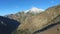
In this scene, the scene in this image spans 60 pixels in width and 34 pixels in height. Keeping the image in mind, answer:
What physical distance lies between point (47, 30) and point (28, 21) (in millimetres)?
29095

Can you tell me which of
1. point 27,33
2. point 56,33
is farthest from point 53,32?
point 27,33

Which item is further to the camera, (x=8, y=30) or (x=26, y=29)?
(x=8, y=30)

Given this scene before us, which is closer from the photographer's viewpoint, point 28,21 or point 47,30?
point 47,30

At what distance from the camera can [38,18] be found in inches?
2462

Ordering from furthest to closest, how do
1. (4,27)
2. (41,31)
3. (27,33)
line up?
(4,27) < (27,33) < (41,31)

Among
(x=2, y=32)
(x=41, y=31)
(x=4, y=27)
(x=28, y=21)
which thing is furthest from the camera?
(x=4, y=27)

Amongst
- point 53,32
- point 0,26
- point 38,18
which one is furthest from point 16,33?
point 0,26

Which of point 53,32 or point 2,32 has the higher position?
point 2,32

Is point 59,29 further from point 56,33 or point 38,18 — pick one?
point 38,18

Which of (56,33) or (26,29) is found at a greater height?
(26,29)

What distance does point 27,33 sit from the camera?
194ft

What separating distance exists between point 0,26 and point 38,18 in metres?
57.5

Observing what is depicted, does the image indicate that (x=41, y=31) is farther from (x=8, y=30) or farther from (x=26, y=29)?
(x=8, y=30)

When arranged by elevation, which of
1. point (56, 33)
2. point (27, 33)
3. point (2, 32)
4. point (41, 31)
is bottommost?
point (56, 33)
